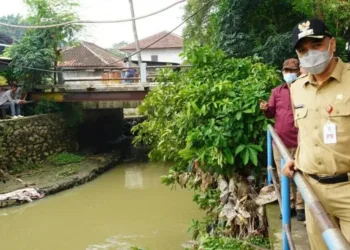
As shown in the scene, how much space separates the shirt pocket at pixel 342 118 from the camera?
169cm

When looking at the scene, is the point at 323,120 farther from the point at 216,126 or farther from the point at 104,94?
the point at 104,94

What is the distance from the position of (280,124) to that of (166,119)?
2.56 m

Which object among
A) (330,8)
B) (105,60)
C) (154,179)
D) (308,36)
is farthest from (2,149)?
(105,60)

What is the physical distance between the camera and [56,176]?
10.5 meters

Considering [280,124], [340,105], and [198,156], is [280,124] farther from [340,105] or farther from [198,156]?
[340,105]

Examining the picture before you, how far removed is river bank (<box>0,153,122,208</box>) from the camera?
30.9 ft

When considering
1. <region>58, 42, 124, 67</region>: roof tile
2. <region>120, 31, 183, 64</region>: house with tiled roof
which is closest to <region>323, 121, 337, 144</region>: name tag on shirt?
<region>58, 42, 124, 67</region>: roof tile

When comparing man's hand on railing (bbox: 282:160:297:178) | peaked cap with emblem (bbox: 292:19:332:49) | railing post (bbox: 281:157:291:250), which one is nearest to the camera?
peaked cap with emblem (bbox: 292:19:332:49)

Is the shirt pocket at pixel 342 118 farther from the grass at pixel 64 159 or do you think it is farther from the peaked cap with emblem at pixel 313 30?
the grass at pixel 64 159

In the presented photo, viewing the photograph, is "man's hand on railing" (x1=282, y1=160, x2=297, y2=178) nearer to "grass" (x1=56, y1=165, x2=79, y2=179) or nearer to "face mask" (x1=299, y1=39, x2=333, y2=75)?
"face mask" (x1=299, y1=39, x2=333, y2=75)

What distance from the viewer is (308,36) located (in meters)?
1.81

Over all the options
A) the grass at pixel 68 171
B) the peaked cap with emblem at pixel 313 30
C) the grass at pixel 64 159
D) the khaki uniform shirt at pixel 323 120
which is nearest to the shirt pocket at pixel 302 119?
the khaki uniform shirt at pixel 323 120

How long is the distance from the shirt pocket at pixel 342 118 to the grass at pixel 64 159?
11.0 metres

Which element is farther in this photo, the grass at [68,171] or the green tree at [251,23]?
the grass at [68,171]
